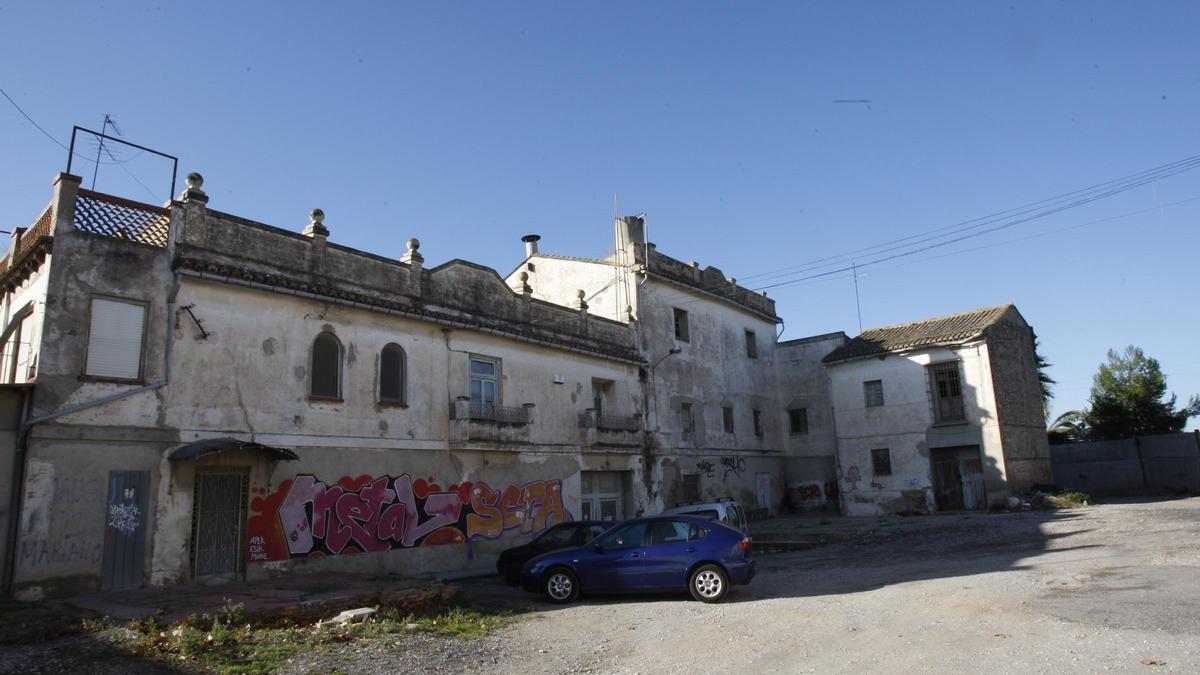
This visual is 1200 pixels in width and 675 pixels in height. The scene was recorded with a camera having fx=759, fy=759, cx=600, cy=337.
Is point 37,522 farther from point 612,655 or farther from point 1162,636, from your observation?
point 1162,636

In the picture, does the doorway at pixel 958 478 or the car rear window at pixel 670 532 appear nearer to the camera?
the car rear window at pixel 670 532

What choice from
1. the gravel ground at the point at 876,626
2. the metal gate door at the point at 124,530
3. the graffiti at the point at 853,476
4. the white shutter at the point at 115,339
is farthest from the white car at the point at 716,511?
the graffiti at the point at 853,476

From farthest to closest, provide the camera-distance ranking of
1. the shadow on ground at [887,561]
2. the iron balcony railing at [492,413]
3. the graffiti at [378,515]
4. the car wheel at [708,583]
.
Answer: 1. the iron balcony railing at [492,413]
2. the graffiti at [378,515]
3. the shadow on ground at [887,561]
4. the car wheel at [708,583]

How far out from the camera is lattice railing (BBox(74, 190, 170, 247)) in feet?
43.7

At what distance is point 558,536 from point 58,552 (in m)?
9.02

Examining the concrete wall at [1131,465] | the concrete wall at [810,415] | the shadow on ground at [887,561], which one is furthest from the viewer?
the concrete wall at [810,415]

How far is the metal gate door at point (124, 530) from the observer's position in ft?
41.3

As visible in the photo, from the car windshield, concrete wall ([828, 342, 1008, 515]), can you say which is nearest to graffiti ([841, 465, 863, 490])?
concrete wall ([828, 342, 1008, 515])


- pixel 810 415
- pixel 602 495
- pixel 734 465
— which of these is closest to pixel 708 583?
pixel 602 495

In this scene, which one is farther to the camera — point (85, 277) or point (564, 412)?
point (564, 412)

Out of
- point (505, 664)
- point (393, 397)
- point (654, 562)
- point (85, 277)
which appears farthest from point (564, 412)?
point (505, 664)

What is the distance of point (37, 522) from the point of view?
11898 millimetres

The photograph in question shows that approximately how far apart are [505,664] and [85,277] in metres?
10.1

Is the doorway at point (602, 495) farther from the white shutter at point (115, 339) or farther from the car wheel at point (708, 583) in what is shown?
the white shutter at point (115, 339)
